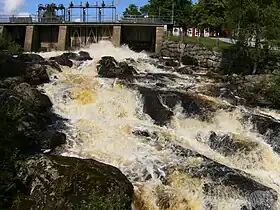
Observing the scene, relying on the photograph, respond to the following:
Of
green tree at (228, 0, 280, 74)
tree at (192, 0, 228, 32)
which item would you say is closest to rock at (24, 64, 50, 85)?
green tree at (228, 0, 280, 74)

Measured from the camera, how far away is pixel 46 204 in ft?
38.5

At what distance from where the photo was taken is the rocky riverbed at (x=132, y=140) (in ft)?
40.5

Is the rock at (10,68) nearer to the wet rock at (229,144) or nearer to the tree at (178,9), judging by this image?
the wet rock at (229,144)

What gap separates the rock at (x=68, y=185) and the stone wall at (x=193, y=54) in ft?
64.8

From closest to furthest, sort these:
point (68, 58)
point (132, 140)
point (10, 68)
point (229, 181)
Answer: point (229, 181) → point (132, 140) → point (10, 68) → point (68, 58)

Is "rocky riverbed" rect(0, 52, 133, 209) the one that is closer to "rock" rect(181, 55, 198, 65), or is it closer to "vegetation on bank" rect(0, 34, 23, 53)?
"rock" rect(181, 55, 198, 65)

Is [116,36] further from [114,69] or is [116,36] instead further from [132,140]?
[132,140]

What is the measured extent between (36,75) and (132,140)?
9.65 meters

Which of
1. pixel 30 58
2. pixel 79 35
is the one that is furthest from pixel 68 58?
pixel 79 35

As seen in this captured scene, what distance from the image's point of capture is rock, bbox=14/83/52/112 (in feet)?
64.6

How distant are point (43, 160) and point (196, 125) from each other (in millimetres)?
8776

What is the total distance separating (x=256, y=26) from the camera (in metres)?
26.9

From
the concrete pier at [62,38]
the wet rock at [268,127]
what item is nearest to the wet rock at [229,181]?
the wet rock at [268,127]

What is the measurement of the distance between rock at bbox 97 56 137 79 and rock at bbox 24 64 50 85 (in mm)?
3642
